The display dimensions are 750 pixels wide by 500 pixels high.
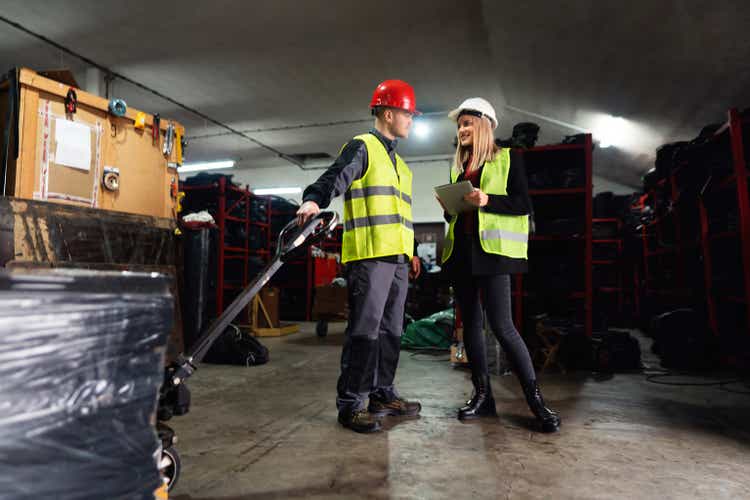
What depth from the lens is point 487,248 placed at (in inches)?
92.2

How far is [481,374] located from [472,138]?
1.30m

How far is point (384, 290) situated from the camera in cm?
235

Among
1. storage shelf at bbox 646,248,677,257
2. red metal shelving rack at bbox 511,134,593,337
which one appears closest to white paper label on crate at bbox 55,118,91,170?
red metal shelving rack at bbox 511,134,593,337

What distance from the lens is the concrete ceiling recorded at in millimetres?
5023

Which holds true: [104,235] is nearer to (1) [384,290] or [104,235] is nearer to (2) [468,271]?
A: (1) [384,290]

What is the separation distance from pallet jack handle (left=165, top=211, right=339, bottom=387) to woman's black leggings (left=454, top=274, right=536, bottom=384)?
98 cm

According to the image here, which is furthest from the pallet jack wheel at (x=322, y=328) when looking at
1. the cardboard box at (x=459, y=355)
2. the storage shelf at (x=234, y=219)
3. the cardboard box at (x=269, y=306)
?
the cardboard box at (x=459, y=355)

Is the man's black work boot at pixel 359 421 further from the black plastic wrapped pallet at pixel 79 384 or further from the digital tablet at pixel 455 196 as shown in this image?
the black plastic wrapped pallet at pixel 79 384

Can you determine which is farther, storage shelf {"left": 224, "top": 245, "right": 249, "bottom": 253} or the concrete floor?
storage shelf {"left": 224, "top": 245, "right": 249, "bottom": 253}

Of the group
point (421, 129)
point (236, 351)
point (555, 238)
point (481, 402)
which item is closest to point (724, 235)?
point (555, 238)

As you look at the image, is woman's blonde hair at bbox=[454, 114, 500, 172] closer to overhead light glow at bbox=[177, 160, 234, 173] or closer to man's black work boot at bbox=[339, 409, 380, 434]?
man's black work boot at bbox=[339, 409, 380, 434]

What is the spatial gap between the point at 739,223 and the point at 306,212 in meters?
3.90

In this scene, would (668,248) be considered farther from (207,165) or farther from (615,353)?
(207,165)

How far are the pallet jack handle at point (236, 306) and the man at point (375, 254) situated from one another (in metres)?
0.33
